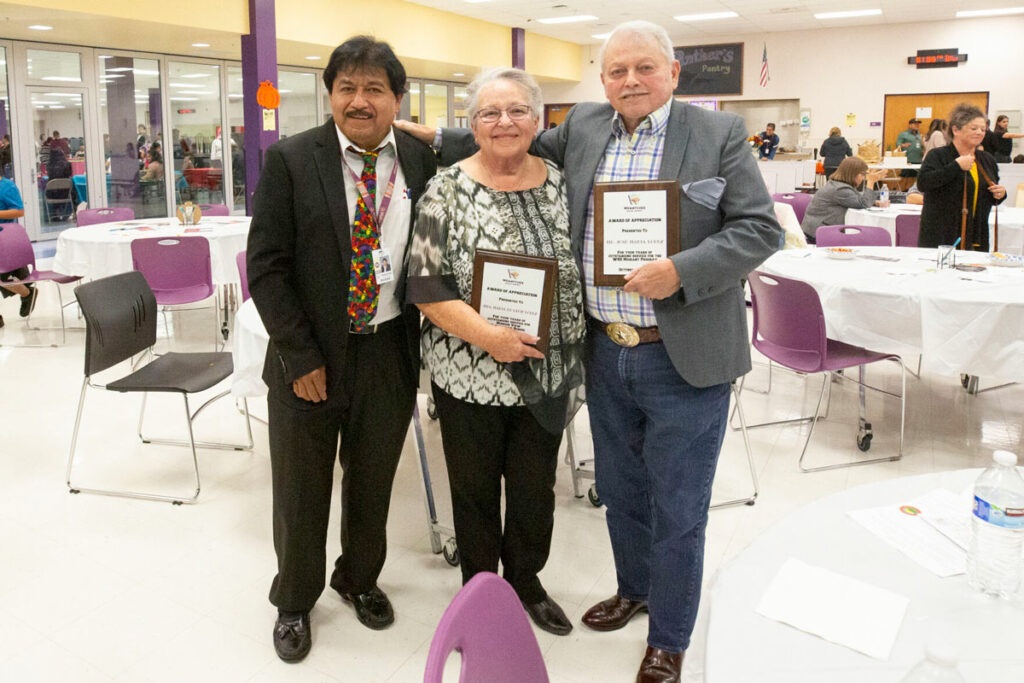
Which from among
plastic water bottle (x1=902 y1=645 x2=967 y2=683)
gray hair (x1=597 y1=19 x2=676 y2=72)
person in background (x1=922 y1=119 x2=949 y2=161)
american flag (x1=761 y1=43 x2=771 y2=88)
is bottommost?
plastic water bottle (x1=902 y1=645 x2=967 y2=683)

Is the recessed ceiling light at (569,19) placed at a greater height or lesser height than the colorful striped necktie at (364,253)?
greater

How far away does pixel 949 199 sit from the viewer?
5137 millimetres

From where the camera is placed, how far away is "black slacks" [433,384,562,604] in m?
2.16

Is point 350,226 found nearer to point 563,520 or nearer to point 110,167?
point 563,520

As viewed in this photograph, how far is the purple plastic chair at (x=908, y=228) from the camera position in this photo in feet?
21.5

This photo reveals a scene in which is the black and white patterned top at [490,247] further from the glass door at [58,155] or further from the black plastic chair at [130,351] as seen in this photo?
the glass door at [58,155]

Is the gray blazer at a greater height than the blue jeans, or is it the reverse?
the gray blazer

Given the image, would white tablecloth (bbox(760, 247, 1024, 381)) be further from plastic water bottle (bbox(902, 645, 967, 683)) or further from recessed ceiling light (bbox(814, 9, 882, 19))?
recessed ceiling light (bbox(814, 9, 882, 19))

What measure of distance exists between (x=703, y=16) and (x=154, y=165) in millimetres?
8905

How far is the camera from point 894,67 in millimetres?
14320

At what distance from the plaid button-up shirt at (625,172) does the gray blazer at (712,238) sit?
27 millimetres

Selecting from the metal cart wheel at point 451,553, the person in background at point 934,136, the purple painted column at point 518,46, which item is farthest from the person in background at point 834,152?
the metal cart wheel at point 451,553

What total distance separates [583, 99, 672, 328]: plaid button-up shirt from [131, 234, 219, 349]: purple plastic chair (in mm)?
3891

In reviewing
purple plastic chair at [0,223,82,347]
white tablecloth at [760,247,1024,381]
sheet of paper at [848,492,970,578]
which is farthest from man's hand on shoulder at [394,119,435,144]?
purple plastic chair at [0,223,82,347]
